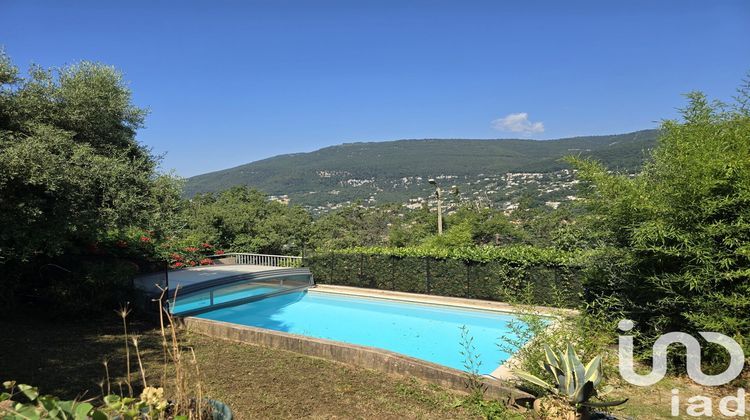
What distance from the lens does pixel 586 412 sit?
3.43 m

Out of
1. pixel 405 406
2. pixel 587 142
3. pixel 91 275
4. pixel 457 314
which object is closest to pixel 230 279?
pixel 91 275

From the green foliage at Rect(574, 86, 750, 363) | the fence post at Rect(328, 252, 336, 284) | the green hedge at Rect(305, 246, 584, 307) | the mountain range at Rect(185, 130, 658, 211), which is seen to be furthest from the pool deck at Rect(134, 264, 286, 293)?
the mountain range at Rect(185, 130, 658, 211)

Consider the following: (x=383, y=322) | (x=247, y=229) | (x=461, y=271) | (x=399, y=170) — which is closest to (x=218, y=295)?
(x=383, y=322)

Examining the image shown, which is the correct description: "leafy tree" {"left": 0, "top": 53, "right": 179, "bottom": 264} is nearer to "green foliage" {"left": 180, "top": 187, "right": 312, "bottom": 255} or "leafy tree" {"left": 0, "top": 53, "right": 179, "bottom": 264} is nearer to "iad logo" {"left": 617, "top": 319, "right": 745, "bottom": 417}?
"iad logo" {"left": 617, "top": 319, "right": 745, "bottom": 417}

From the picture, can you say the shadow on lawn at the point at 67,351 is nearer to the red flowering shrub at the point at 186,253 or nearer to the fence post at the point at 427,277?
the red flowering shrub at the point at 186,253

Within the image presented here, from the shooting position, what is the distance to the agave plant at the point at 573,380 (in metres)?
3.33

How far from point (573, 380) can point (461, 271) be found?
8329mm

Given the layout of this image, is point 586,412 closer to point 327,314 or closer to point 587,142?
point 327,314

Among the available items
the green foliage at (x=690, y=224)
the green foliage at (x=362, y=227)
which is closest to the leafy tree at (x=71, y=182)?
the green foliage at (x=690, y=224)

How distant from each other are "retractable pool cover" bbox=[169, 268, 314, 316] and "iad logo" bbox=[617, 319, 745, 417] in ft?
26.9

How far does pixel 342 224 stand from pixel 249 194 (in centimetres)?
685

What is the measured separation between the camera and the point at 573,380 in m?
3.45

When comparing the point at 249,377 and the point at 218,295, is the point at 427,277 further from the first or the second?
the point at 249,377

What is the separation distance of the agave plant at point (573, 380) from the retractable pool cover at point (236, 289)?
7.73 metres
